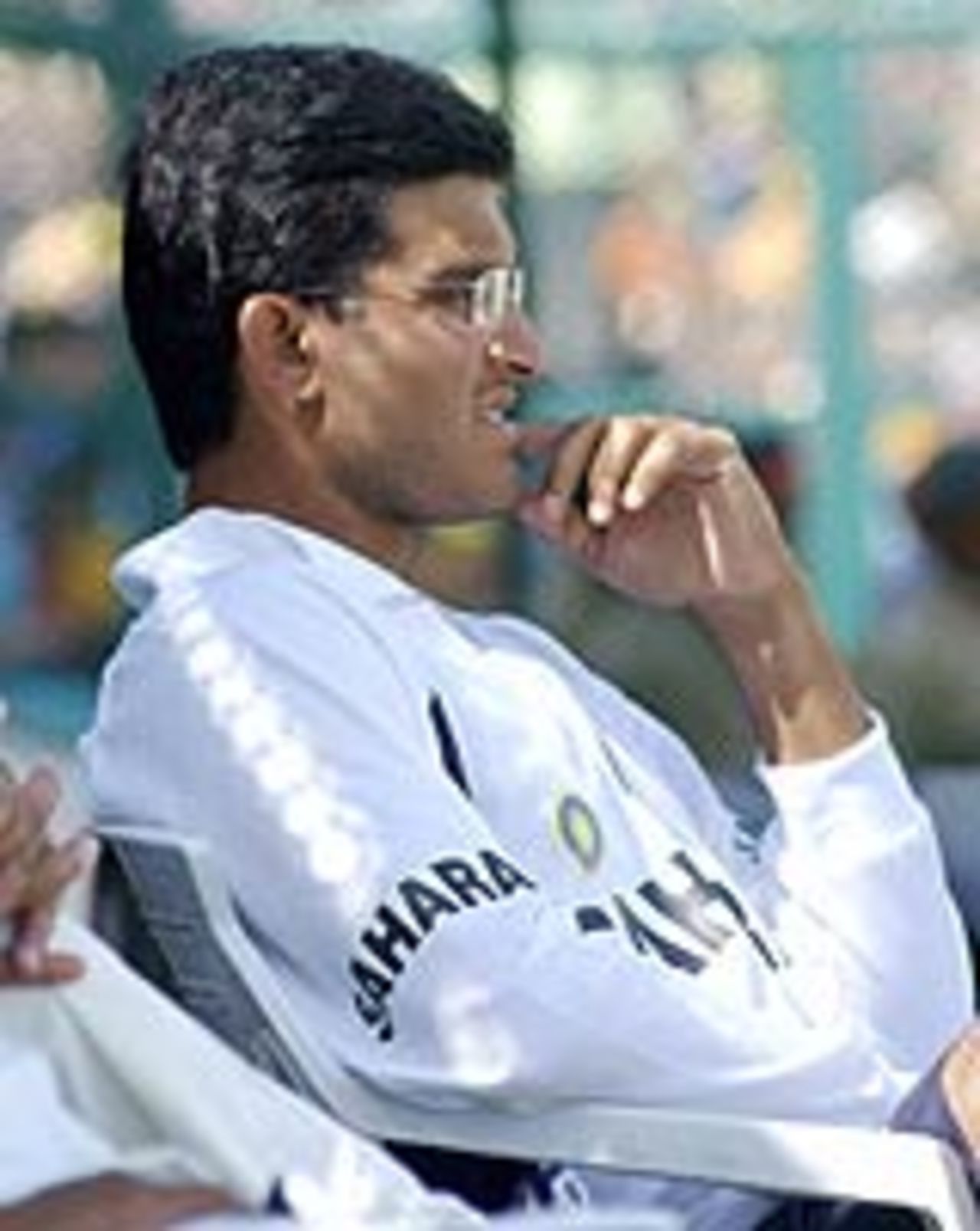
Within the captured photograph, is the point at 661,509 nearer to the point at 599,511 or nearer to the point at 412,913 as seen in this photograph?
the point at 599,511

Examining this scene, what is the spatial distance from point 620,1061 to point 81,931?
474 mm

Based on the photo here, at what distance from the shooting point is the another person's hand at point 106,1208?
3102mm

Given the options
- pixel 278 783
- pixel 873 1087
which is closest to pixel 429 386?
pixel 278 783

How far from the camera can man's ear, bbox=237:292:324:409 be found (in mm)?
3885

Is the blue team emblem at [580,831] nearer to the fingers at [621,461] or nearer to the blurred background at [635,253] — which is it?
the fingers at [621,461]

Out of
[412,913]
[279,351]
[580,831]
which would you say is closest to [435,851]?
[412,913]

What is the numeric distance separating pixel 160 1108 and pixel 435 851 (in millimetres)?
403

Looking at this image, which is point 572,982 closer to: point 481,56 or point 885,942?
point 885,942

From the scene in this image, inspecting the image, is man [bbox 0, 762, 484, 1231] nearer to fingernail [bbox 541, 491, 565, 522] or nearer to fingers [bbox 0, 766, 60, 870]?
fingers [bbox 0, 766, 60, 870]

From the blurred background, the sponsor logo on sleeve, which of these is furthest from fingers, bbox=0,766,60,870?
the blurred background

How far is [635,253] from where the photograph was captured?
8.48 m

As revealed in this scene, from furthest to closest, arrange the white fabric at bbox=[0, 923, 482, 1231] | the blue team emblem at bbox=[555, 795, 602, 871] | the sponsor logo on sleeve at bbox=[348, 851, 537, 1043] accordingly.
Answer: the blue team emblem at bbox=[555, 795, 602, 871]
the sponsor logo on sleeve at bbox=[348, 851, 537, 1043]
the white fabric at bbox=[0, 923, 482, 1231]

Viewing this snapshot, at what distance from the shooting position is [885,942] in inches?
158

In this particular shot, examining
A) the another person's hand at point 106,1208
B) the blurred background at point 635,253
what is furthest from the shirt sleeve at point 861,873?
the blurred background at point 635,253
